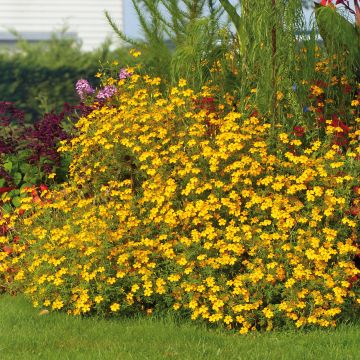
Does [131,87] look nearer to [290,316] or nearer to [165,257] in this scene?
[165,257]

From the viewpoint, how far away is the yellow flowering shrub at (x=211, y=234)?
17.5 feet

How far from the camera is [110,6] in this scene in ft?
60.2

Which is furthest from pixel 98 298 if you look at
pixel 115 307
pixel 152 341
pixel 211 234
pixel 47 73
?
pixel 47 73

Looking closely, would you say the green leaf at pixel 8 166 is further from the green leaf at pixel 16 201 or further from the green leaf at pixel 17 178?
the green leaf at pixel 16 201

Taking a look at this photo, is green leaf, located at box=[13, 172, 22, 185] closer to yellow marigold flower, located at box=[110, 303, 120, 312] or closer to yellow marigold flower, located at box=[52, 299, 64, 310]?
yellow marigold flower, located at box=[52, 299, 64, 310]

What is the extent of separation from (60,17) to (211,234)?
13543 millimetres

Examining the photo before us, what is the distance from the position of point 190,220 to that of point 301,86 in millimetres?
1615

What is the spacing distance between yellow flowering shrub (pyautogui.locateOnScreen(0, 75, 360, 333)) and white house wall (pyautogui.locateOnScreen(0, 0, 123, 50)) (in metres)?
12.1

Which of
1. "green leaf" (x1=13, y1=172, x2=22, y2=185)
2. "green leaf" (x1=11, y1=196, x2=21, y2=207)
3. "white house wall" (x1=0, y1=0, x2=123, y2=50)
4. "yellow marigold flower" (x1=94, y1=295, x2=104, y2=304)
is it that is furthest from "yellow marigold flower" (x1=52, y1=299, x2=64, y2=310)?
"white house wall" (x1=0, y1=0, x2=123, y2=50)

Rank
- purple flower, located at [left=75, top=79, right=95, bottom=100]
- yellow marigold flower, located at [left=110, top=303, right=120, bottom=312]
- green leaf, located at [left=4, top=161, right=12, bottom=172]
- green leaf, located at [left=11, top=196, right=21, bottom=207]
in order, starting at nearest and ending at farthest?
yellow marigold flower, located at [left=110, top=303, right=120, bottom=312], green leaf, located at [left=11, top=196, right=21, bottom=207], green leaf, located at [left=4, top=161, right=12, bottom=172], purple flower, located at [left=75, top=79, right=95, bottom=100]

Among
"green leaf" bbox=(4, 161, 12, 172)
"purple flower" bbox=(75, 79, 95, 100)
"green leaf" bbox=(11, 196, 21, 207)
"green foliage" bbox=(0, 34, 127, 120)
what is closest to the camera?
"green leaf" bbox=(11, 196, 21, 207)

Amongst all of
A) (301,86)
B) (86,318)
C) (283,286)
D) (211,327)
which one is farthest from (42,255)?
(301,86)

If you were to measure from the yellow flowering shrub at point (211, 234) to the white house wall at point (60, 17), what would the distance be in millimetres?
12055

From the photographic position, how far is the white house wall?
58.6 feet
